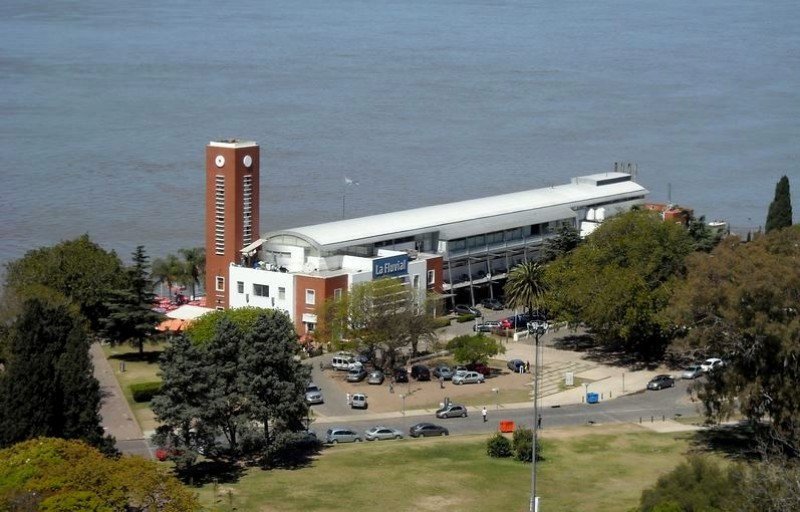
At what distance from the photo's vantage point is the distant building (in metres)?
61.3

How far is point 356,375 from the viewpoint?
181 feet

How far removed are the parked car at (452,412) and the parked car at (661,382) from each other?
780cm

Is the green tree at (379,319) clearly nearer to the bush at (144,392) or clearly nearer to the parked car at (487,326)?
the parked car at (487,326)

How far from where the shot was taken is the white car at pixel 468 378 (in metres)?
55.0

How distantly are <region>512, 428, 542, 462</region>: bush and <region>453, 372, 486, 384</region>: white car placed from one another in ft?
33.4

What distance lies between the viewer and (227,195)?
211ft

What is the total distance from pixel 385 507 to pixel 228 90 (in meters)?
85.2

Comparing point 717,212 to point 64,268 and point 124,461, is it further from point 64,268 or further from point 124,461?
point 124,461

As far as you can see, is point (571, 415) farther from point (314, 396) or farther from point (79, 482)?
point (79, 482)

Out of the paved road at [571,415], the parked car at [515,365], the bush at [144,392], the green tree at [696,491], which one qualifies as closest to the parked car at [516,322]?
the parked car at [515,365]

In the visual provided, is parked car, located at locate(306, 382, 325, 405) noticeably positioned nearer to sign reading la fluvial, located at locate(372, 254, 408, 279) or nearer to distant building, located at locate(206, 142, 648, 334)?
distant building, located at locate(206, 142, 648, 334)

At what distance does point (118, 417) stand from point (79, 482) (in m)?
15.4

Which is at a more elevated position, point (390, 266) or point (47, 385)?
point (390, 266)

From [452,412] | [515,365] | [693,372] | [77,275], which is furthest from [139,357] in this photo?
[693,372]
